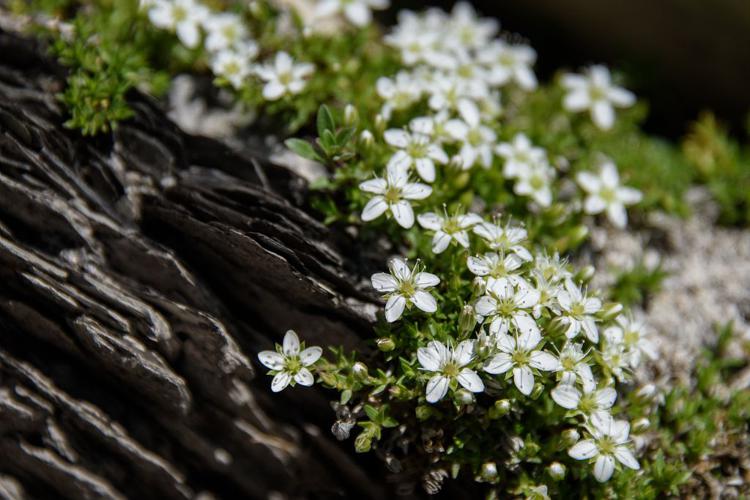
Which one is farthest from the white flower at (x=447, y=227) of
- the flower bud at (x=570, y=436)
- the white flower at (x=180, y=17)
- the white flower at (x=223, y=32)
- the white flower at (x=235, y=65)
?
the white flower at (x=180, y=17)

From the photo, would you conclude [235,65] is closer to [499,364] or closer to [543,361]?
[499,364]

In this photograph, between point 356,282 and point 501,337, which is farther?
point 356,282

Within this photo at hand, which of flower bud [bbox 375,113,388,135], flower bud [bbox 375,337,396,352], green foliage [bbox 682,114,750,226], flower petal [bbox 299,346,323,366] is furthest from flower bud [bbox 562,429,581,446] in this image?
green foliage [bbox 682,114,750,226]

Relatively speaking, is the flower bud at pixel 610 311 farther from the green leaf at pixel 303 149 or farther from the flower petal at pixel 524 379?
the green leaf at pixel 303 149

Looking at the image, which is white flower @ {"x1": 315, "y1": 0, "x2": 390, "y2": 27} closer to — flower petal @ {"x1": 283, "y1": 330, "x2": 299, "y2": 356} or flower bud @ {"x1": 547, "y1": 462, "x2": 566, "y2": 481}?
flower petal @ {"x1": 283, "y1": 330, "x2": 299, "y2": 356}

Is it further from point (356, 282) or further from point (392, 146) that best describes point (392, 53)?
point (356, 282)

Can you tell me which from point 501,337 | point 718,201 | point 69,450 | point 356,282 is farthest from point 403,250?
point 718,201

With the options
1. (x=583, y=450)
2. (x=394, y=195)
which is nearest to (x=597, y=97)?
(x=394, y=195)
